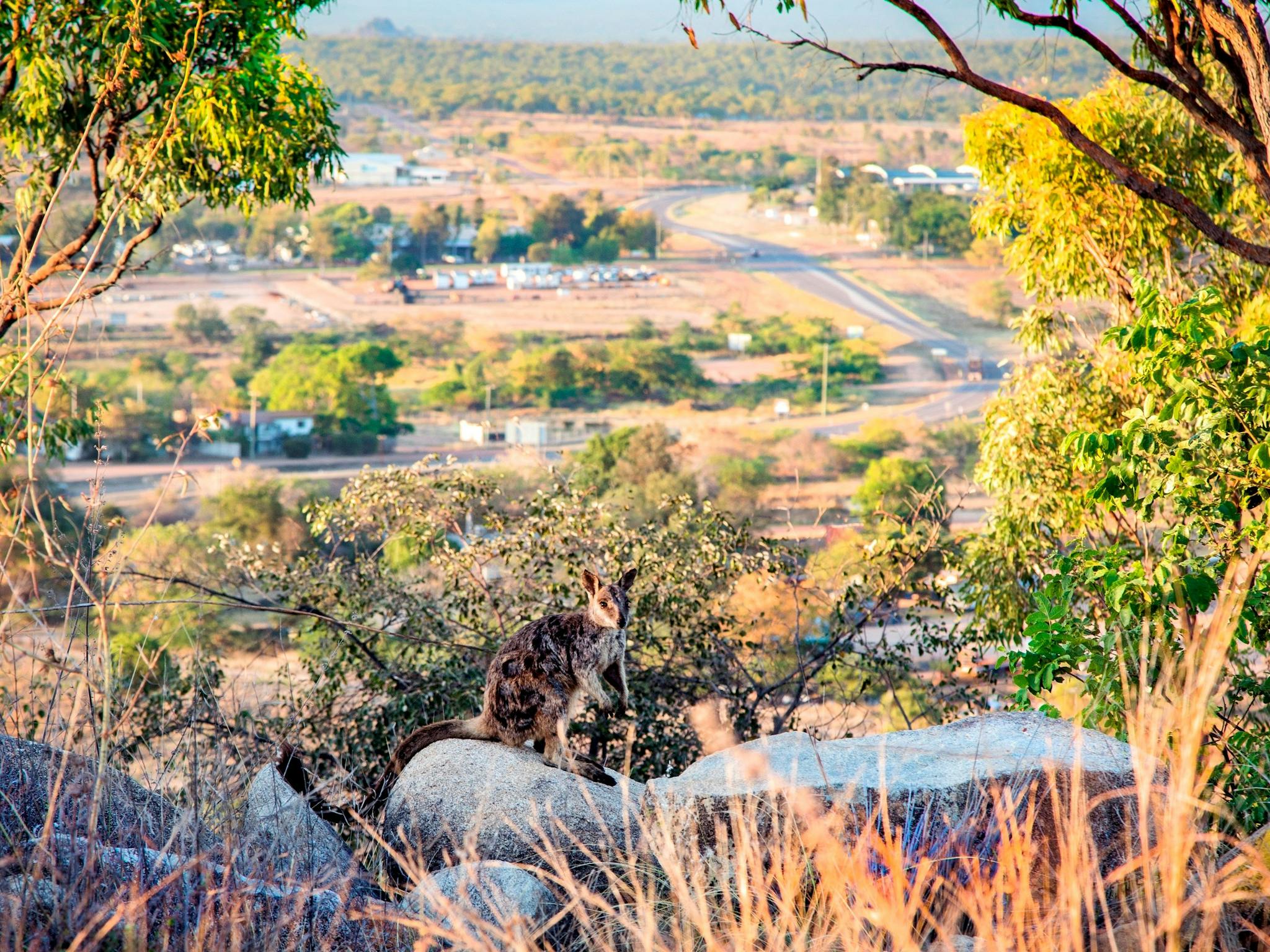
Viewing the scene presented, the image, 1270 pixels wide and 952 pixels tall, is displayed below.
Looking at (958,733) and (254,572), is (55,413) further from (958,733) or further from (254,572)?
(958,733)

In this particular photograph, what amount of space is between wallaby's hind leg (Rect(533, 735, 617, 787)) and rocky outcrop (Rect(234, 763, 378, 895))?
768mm

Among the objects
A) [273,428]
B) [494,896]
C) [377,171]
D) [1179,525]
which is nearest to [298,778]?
[494,896]

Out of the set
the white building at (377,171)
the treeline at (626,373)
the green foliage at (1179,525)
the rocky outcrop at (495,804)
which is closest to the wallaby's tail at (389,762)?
the rocky outcrop at (495,804)

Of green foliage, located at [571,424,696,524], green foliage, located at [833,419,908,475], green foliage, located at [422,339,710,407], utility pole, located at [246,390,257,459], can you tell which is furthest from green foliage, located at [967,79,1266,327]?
green foliage, located at [422,339,710,407]

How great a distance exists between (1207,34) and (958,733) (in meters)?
3.54

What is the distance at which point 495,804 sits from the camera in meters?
4.05

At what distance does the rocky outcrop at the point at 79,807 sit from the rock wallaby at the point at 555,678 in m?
0.97

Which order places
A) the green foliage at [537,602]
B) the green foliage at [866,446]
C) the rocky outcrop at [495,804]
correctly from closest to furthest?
1. the rocky outcrop at [495,804]
2. the green foliage at [537,602]
3. the green foliage at [866,446]

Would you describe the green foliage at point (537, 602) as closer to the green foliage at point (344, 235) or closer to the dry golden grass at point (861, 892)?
the dry golden grass at point (861, 892)

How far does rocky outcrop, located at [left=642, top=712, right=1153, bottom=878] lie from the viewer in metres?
3.35

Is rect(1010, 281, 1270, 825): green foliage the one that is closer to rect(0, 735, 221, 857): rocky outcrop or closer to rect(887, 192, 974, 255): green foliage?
rect(0, 735, 221, 857): rocky outcrop

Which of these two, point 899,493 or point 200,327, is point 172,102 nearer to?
point 899,493

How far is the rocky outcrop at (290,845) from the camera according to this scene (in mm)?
2924

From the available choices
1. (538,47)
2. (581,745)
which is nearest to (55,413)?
(581,745)
